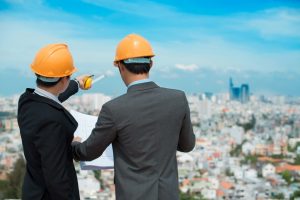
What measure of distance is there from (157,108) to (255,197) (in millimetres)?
11913

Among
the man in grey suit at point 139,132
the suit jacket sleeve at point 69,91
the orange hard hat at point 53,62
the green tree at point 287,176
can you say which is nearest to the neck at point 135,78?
the man in grey suit at point 139,132

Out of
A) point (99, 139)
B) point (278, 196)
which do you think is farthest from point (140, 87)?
point (278, 196)

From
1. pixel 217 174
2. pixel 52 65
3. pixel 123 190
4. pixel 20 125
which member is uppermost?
pixel 52 65

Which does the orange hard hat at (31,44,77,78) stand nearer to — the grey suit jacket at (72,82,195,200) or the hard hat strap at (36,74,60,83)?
the hard hat strap at (36,74,60,83)

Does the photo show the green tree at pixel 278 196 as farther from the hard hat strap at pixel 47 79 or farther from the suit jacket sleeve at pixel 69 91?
the hard hat strap at pixel 47 79

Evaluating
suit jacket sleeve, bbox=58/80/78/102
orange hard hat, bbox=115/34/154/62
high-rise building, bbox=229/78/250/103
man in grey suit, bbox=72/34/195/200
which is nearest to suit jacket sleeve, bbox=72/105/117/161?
man in grey suit, bbox=72/34/195/200

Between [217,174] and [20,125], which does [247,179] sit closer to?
[217,174]

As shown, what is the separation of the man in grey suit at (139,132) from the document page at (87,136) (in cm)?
7

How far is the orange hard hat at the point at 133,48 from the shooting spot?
2.82ft

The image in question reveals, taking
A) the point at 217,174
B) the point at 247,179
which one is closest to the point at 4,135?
the point at 217,174

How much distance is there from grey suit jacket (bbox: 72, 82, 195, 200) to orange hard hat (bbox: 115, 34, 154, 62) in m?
0.06

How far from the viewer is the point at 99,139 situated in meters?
0.84

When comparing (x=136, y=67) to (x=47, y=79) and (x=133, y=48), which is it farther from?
(x=47, y=79)

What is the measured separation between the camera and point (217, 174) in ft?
55.3
